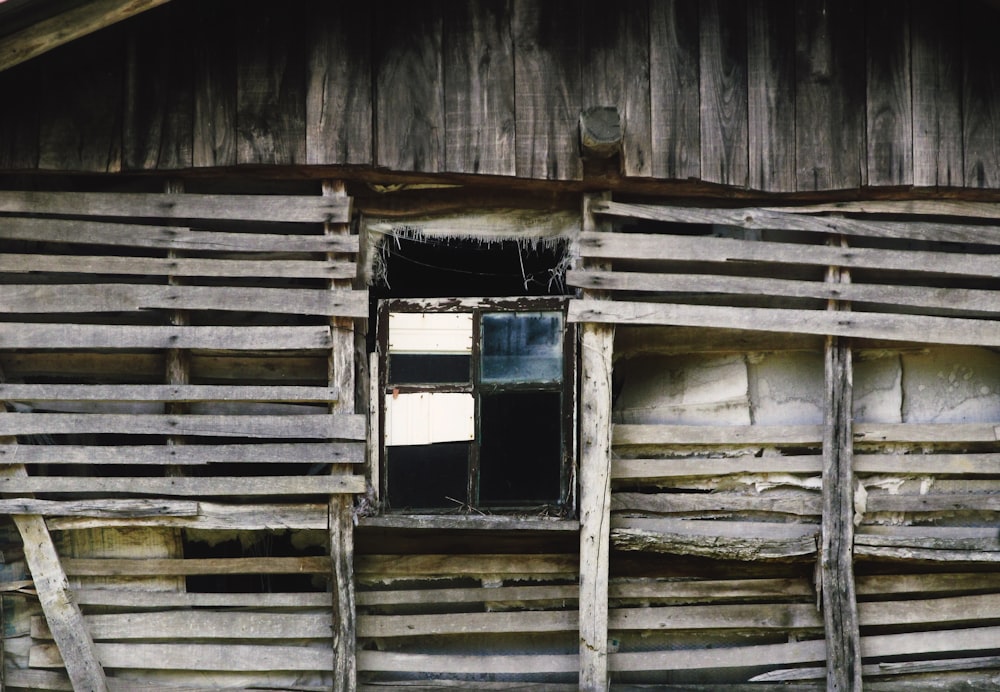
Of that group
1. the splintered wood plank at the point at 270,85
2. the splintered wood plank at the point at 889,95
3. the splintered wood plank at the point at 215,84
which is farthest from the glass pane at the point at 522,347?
the splintered wood plank at the point at 889,95

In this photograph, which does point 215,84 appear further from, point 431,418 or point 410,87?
point 431,418

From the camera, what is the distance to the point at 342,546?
542 cm

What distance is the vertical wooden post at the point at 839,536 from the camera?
5.49 metres

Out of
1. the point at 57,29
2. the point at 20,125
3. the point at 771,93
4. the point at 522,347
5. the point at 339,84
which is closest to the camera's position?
the point at 57,29

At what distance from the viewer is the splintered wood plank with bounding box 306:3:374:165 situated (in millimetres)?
5387

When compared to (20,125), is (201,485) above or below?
below

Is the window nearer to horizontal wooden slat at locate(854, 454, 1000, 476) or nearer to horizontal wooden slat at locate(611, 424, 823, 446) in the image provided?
horizontal wooden slat at locate(611, 424, 823, 446)

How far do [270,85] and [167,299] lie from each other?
48.7 inches

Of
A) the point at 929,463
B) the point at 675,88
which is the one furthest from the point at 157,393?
the point at 929,463

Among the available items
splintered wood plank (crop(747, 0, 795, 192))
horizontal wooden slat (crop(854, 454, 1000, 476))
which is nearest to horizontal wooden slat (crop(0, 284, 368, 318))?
splintered wood plank (crop(747, 0, 795, 192))

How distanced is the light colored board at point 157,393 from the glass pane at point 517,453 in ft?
2.86

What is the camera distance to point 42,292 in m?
5.41

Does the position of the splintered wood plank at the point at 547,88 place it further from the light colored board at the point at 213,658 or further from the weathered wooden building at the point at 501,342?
the light colored board at the point at 213,658

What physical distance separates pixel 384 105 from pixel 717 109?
1.75 meters
